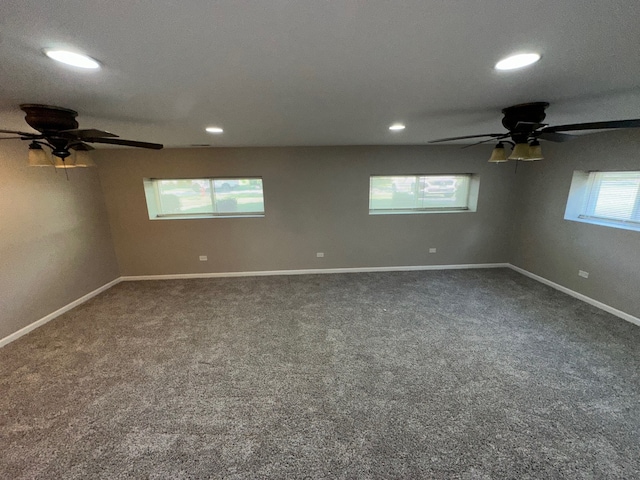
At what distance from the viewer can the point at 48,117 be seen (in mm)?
1737

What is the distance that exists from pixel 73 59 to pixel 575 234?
530 centimetres

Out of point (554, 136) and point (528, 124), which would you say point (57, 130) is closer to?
point (528, 124)

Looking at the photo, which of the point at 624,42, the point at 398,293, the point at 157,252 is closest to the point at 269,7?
the point at 624,42

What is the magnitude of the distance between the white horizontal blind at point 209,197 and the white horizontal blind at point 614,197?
15.8 feet

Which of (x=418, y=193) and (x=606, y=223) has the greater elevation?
(x=418, y=193)

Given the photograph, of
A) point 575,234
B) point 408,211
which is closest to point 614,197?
point 575,234

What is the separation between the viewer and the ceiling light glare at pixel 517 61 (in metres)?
1.12

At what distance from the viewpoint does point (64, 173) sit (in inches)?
134

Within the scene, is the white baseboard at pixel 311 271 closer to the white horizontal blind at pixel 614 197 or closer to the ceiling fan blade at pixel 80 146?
the white horizontal blind at pixel 614 197

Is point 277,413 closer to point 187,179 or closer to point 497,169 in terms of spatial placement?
point 187,179

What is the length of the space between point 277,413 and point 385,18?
2.32 metres

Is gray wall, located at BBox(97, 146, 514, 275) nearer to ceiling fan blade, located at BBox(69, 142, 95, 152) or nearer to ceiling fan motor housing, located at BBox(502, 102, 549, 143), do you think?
ceiling fan blade, located at BBox(69, 142, 95, 152)

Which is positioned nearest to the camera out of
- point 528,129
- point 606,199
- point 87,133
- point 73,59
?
point 73,59

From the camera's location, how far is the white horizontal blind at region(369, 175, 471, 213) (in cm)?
457
